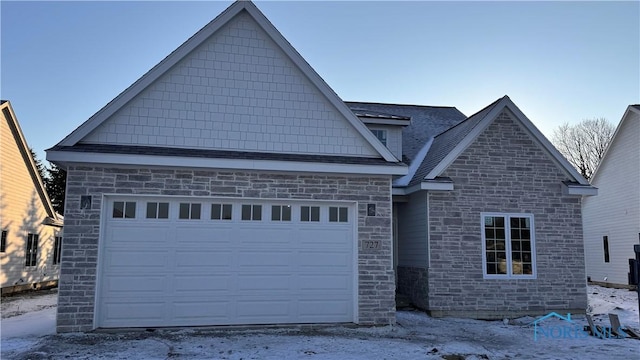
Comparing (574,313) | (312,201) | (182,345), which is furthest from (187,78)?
(574,313)

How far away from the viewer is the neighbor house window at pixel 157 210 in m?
10.1

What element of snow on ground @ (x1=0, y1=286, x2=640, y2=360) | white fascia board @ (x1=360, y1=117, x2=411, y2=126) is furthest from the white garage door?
white fascia board @ (x1=360, y1=117, x2=411, y2=126)

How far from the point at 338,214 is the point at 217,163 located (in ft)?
9.21

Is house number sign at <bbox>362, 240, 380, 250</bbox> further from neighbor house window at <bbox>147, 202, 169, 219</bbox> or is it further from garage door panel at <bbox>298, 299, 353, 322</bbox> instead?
neighbor house window at <bbox>147, 202, 169, 219</bbox>

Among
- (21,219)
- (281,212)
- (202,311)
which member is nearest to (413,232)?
(281,212)

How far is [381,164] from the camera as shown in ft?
35.3

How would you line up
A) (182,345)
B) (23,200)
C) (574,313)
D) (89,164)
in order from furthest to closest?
1. (23,200)
2. (574,313)
3. (89,164)
4. (182,345)

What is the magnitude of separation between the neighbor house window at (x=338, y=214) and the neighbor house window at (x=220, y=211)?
2.17 m

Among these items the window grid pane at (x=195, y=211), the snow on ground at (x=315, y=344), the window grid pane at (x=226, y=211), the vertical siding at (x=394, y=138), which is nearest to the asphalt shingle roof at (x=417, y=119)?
the vertical siding at (x=394, y=138)

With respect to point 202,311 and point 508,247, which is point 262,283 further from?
point 508,247

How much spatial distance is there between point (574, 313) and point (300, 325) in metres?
7.34

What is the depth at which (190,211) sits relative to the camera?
1023 cm

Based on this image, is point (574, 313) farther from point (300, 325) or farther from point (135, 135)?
point (135, 135)

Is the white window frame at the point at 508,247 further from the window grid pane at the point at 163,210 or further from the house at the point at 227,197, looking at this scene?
the window grid pane at the point at 163,210
